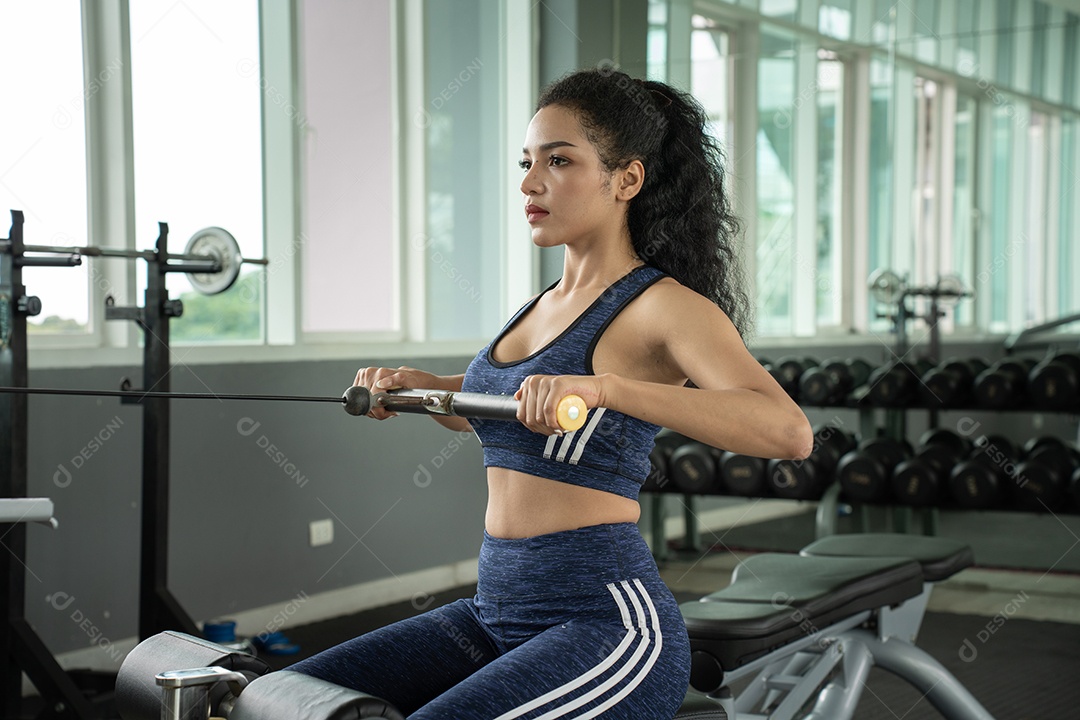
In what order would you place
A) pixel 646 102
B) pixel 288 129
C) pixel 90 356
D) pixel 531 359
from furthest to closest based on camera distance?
pixel 288 129
pixel 90 356
pixel 646 102
pixel 531 359

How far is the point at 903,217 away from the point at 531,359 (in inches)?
193

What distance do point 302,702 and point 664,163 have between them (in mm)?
823

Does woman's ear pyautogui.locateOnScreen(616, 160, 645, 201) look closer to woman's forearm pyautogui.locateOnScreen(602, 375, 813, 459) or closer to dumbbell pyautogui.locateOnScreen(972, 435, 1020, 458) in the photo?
woman's forearm pyautogui.locateOnScreen(602, 375, 813, 459)

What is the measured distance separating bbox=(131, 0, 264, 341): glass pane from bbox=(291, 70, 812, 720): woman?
2391 millimetres

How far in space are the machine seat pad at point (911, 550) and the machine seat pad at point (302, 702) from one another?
1.42m

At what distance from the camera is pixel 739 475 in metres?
4.18

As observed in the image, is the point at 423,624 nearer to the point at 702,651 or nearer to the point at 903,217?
the point at 702,651

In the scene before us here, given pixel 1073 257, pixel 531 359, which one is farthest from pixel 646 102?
pixel 1073 257

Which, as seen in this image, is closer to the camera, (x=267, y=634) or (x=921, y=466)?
(x=267, y=634)

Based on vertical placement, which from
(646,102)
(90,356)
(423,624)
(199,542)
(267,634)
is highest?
(646,102)

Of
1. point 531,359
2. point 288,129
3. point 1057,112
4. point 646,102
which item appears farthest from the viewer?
point 1057,112

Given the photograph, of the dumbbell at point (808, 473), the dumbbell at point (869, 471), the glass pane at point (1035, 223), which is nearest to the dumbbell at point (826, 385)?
the dumbbell at point (808, 473)

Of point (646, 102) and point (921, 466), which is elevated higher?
point (646, 102)

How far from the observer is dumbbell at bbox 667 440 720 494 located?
13.9 feet
